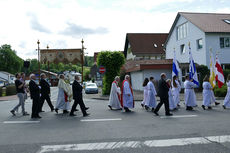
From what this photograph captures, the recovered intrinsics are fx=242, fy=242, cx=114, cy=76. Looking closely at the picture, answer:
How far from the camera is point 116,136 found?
6.39 m

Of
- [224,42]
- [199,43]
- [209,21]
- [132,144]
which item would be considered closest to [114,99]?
[132,144]

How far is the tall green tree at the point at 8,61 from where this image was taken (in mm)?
78188

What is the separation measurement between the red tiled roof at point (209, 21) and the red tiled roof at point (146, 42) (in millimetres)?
12741

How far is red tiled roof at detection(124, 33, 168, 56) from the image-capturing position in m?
43.5

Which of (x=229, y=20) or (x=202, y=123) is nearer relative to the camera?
(x=202, y=123)

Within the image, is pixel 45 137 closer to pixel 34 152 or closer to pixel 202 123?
pixel 34 152

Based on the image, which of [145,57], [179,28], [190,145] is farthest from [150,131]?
[145,57]

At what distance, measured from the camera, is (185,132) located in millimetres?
6730

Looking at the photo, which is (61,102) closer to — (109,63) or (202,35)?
(109,63)

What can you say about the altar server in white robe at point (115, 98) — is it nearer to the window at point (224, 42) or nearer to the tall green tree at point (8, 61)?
the window at point (224, 42)

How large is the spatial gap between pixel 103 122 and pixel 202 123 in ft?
11.0

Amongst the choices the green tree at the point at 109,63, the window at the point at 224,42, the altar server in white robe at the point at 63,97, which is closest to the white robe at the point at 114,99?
the altar server in white robe at the point at 63,97

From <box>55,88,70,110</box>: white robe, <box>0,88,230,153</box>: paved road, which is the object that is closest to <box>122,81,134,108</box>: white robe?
<box>55,88,70,110</box>: white robe

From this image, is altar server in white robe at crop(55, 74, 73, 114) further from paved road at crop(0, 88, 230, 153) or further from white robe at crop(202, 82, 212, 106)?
white robe at crop(202, 82, 212, 106)
